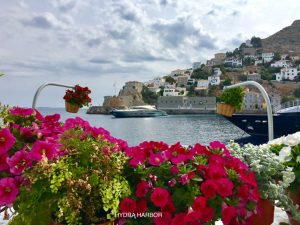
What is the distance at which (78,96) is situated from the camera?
6242mm

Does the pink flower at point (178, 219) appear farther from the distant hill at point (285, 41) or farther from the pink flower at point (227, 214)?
the distant hill at point (285, 41)

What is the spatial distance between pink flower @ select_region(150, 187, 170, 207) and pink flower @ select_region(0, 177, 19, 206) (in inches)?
33.9

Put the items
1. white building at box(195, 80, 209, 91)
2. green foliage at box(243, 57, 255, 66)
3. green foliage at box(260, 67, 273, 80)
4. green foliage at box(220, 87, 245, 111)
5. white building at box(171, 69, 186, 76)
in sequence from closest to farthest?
green foliage at box(220, 87, 245, 111) < white building at box(195, 80, 209, 91) < green foliage at box(260, 67, 273, 80) < green foliage at box(243, 57, 255, 66) < white building at box(171, 69, 186, 76)

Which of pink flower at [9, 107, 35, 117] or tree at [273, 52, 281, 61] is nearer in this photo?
pink flower at [9, 107, 35, 117]

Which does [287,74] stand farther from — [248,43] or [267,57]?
[248,43]

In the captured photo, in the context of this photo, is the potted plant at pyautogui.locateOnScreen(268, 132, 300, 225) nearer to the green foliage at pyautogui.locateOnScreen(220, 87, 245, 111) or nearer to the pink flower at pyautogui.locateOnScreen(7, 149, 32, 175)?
the pink flower at pyautogui.locateOnScreen(7, 149, 32, 175)

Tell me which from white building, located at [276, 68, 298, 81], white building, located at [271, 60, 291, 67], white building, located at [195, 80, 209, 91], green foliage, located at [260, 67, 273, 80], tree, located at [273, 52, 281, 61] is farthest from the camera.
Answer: tree, located at [273, 52, 281, 61]

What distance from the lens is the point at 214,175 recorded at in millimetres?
2201

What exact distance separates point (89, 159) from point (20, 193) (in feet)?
1.55

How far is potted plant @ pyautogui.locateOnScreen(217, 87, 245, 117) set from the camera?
6.03 metres

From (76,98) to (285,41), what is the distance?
173261mm

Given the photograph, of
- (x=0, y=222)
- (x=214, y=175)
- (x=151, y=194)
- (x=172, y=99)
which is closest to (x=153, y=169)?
(x=151, y=194)

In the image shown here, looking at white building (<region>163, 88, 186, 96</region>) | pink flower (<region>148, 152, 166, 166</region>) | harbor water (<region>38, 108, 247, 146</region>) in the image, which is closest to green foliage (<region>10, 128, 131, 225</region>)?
pink flower (<region>148, 152, 166, 166</region>)

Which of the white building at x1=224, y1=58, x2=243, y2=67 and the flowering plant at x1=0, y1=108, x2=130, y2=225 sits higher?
the white building at x1=224, y1=58, x2=243, y2=67
